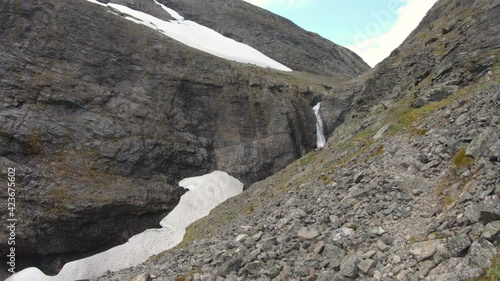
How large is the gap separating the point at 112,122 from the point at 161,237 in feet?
55.4

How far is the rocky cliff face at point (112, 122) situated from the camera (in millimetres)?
38062

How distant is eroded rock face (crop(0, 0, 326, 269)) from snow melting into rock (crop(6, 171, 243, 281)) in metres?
1.94

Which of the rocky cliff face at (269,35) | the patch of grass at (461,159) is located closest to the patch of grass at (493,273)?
the patch of grass at (461,159)

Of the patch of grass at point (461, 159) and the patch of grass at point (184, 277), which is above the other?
the patch of grass at point (461, 159)

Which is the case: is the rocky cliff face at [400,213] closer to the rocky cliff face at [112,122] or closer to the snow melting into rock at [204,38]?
the rocky cliff face at [112,122]

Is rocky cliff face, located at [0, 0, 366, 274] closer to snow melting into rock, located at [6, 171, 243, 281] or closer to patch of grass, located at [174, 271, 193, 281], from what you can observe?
snow melting into rock, located at [6, 171, 243, 281]

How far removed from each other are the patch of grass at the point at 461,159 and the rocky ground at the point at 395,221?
1.8 inches

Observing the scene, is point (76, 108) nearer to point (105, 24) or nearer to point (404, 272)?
point (105, 24)

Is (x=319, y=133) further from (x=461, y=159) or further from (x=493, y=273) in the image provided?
(x=493, y=273)

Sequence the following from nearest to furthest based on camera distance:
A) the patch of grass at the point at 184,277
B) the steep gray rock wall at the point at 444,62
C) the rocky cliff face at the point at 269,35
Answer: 1. the patch of grass at the point at 184,277
2. the steep gray rock wall at the point at 444,62
3. the rocky cliff face at the point at 269,35

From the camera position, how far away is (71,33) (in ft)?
165

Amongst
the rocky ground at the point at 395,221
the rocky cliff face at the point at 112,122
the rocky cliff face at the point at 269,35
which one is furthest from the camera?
the rocky cliff face at the point at 269,35

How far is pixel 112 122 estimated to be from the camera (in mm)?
45438

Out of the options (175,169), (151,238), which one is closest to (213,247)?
(151,238)
